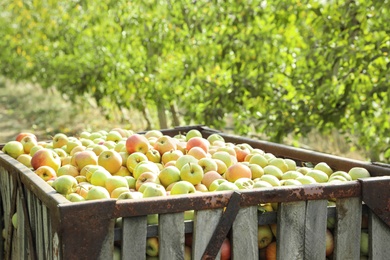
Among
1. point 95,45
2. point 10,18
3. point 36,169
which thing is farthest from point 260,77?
point 10,18

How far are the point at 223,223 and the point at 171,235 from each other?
0.21 metres

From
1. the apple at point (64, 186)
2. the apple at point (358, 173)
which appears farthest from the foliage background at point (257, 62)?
the apple at point (64, 186)

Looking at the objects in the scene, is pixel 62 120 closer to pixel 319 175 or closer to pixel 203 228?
pixel 319 175

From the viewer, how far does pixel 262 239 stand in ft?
8.64

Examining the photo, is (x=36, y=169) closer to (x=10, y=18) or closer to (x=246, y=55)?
(x=246, y=55)

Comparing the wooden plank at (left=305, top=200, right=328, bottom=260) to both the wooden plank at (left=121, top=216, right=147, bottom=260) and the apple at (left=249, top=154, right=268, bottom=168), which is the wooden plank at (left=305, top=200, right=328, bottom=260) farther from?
the apple at (left=249, top=154, right=268, bottom=168)

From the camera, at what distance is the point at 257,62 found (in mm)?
7211

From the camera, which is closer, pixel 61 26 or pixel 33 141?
pixel 33 141

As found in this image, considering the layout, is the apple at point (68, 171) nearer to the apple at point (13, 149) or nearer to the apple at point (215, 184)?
the apple at point (13, 149)

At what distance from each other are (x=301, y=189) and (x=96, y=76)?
984 centimetres

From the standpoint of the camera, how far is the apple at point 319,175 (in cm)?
300

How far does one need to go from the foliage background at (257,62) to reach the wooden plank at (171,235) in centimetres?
328

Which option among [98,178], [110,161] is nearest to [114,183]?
[98,178]

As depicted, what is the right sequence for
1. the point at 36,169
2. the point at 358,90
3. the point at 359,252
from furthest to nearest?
the point at 358,90 → the point at 36,169 → the point at 359,252
